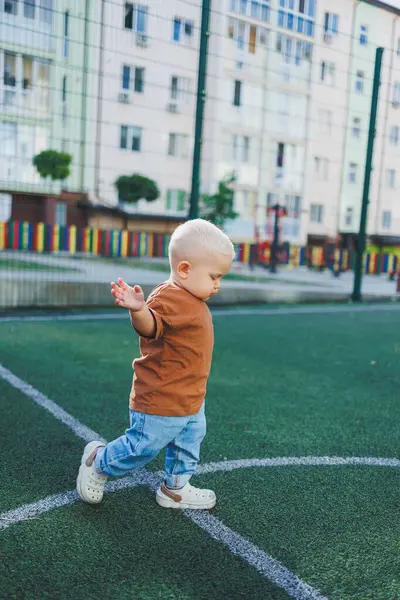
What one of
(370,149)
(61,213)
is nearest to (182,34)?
(61,213)

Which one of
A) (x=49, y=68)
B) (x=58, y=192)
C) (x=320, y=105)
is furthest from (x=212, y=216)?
(x=320, y=105)

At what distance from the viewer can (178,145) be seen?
Answer: 30.4 meters

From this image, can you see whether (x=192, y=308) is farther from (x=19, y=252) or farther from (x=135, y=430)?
(x=19, y=252)

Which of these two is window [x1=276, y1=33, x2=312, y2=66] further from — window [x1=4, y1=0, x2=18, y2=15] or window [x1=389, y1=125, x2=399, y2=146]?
window [x1=4, y1=0, x2=18, y2=15]

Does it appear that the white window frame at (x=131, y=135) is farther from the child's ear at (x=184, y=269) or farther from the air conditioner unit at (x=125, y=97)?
the child's ear at (x=184, y=269)

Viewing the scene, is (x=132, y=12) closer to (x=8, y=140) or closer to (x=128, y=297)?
(x=128, y=297)

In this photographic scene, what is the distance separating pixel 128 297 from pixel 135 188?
Answer: 24597mm

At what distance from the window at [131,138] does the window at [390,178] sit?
15.4 metres

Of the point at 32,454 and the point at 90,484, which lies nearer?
the point at 90,484

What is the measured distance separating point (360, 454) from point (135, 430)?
149 cm

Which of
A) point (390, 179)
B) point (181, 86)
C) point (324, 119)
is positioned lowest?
point (390, 179)

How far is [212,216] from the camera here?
→ 26375 mm

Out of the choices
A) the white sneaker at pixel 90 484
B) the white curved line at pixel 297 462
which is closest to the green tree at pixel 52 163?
the white curved line at pixel 297 462

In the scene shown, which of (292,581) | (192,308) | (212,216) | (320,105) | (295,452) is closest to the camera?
(292,581)
